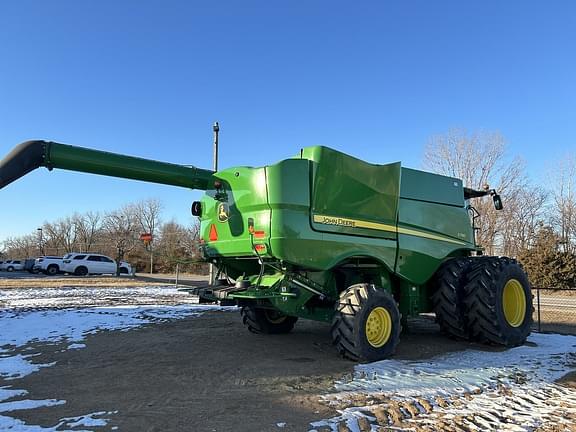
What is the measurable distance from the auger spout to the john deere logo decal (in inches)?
28.1

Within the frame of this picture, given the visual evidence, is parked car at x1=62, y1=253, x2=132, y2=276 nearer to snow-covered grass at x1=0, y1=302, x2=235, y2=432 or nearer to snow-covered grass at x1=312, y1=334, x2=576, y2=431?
snow-covered grass at x1=0, y1=302, x2=235, y2=432

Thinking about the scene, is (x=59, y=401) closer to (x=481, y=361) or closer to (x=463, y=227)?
(x=481, y=361)

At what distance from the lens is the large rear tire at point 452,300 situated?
8.21m

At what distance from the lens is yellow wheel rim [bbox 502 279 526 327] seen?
8586 mm

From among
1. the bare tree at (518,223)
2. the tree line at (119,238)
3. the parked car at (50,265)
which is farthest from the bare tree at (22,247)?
the bare tree at (518,223)

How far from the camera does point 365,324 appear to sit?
21.8 ft

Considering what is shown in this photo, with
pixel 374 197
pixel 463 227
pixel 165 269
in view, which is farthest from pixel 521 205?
pixel 165 269

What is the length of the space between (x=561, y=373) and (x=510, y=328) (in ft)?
6.21

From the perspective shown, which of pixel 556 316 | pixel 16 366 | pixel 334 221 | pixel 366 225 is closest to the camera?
pixel 16 366

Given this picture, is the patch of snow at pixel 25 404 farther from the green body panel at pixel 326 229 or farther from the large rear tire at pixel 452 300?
the large rear tire at pixel 452 300

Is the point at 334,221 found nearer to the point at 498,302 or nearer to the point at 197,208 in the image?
the point at 197,208

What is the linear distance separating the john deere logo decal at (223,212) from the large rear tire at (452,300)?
4011mm

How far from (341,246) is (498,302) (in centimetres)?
308

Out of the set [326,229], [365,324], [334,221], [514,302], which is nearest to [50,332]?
[326,229]
